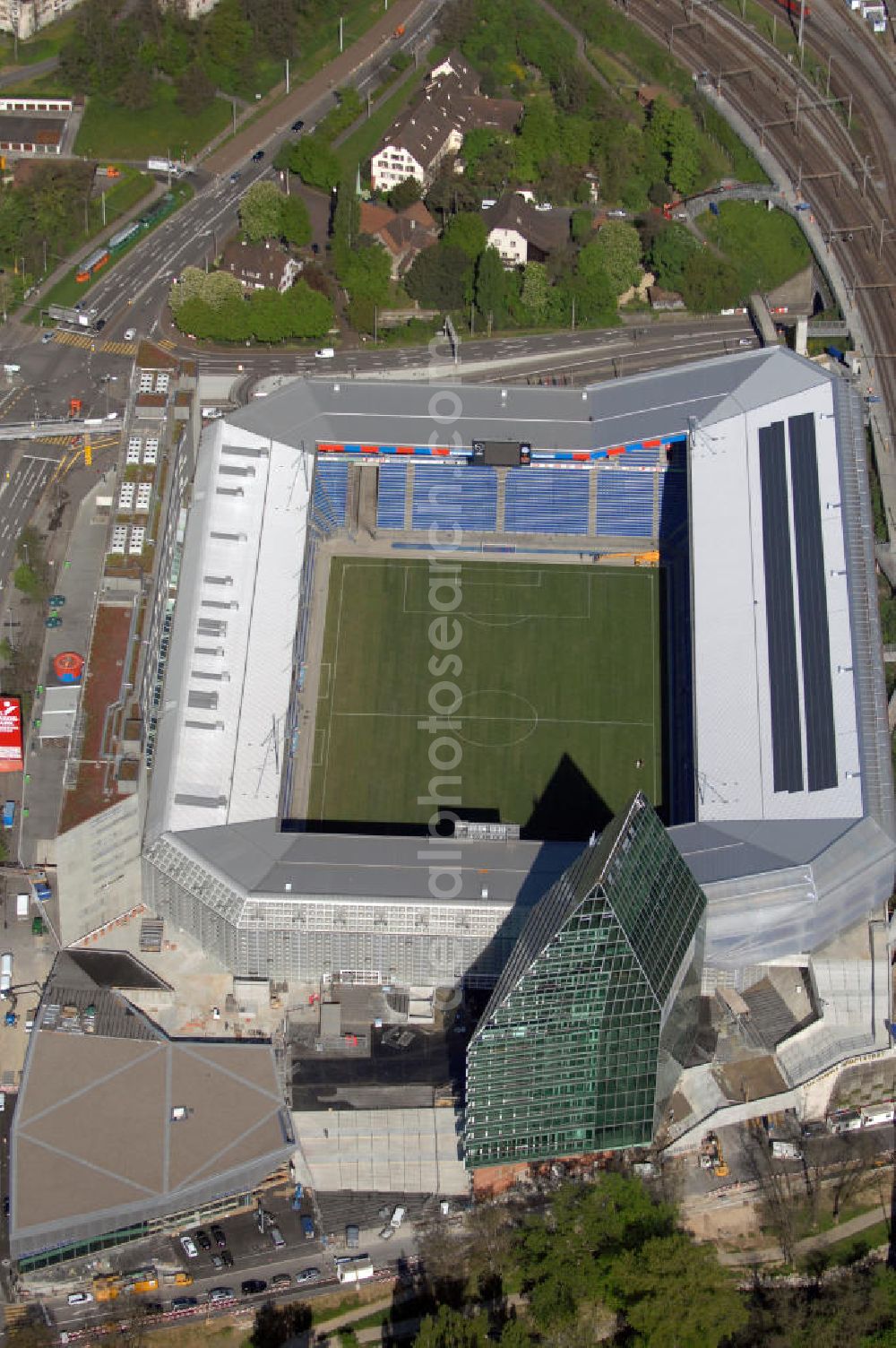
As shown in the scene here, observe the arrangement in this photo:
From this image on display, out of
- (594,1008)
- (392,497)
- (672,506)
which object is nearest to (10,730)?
(392,497)

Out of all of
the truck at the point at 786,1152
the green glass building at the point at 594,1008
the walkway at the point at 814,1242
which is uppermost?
the green glass building at the point at 594,1008

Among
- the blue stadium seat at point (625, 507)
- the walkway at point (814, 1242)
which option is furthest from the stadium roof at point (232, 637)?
the walkway at point (814, 1242)

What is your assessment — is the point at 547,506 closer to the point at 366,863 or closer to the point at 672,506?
the point at 672,506

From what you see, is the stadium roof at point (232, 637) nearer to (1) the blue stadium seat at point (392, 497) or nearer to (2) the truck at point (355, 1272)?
(1) the blue stadium seat at point (392, 497)

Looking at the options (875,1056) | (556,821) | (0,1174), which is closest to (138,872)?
(0,1174)

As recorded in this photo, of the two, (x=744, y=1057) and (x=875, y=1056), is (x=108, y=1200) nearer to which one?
(x=744, y=1057)

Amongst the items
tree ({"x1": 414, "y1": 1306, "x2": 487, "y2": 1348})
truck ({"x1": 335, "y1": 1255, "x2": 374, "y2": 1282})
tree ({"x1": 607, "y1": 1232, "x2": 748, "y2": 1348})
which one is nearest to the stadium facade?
truck ({"x1": 335, "y1": 1255, "x2": 374, "y2": 1282})

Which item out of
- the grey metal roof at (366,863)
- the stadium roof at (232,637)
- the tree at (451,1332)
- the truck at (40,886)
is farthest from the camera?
the stadium roof at (232,637)
